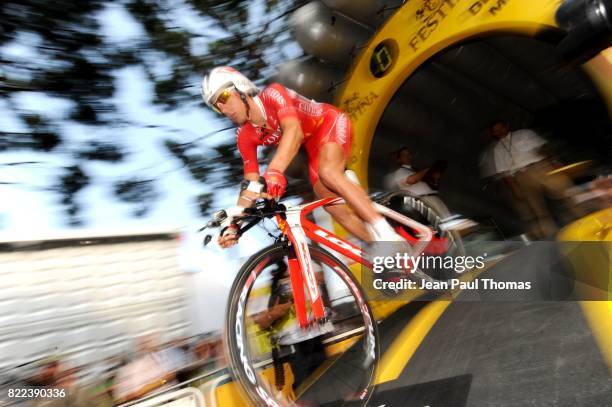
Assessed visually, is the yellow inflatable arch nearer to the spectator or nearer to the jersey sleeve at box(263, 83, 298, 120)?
the jersey sleeve at box(263, 83, 298, 120)

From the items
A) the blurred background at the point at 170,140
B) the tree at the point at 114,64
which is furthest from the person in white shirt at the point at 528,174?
the tree at the point at 114,64

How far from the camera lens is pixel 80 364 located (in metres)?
3.52

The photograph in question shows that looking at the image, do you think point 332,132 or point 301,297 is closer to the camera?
point 301,297

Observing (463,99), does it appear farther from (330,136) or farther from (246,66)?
(246,66)

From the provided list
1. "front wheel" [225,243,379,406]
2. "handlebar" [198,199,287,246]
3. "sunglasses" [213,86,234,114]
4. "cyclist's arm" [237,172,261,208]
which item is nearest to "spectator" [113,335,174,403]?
"front wheel" [225,243,379,406]

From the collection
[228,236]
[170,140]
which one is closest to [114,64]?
[170,140]

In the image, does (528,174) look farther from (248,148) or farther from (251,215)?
(251,215)

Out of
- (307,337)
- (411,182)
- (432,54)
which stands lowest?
(307,337)

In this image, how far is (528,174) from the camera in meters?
3.75

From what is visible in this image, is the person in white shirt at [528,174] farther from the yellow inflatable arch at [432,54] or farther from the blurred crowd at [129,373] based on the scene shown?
the blurred crowd at [129,373]

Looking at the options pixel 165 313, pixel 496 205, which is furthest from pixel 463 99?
pixel 165 313

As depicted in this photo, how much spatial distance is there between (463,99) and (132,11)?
330cm

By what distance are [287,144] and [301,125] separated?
19.6 inches

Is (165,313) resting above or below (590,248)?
above
